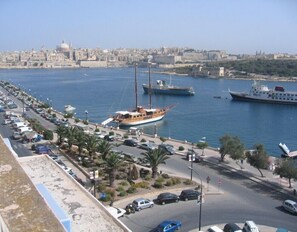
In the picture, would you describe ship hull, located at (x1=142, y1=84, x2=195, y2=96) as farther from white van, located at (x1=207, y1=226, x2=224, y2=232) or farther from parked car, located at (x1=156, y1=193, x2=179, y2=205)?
white van, located at (x1=207, y1=226, x2=224, y2=232)

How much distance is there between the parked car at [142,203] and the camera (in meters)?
9.11

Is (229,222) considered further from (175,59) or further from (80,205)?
(175,59)

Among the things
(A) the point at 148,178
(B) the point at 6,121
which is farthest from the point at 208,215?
(B) the point at 6,121

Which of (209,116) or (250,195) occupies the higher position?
(250,195)

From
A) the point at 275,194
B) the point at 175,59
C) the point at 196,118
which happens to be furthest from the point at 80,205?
the point at 175,59

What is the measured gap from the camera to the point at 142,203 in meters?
9.18

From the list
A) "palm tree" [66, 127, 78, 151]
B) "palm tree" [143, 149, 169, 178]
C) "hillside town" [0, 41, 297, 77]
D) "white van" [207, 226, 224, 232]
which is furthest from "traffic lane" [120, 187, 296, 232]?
"hillside town" [0, 41, 297, 77]

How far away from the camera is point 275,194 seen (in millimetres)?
10609

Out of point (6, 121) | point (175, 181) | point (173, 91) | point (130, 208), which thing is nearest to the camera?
point (130, 208)

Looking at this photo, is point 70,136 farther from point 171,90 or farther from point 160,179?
point 171,90

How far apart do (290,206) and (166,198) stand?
306 cm

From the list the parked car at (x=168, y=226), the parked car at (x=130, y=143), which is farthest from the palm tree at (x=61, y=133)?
the parked car at (x=168, y=226)

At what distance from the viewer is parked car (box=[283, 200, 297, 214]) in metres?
9.24

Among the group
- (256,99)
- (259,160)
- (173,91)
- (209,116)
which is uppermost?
(259,160)
